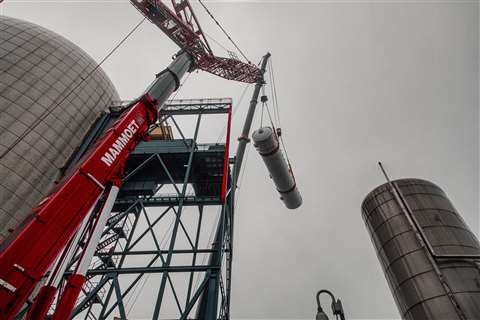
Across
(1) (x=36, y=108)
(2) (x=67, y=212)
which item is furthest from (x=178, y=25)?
(2) (x=67, y=212)

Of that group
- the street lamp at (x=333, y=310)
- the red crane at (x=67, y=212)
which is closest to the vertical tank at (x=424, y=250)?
the street lamp at (x=333, y=310)

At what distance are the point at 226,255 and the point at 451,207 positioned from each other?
13.4 m

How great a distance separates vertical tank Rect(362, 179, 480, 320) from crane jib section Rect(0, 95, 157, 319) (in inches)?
336

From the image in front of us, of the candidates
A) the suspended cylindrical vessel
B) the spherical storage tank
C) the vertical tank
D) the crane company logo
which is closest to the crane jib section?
the crane company logo

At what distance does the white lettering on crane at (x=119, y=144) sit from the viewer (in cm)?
763

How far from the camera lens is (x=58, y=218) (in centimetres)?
618

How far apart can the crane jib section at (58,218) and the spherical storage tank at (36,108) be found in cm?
901

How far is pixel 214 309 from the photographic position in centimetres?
1308

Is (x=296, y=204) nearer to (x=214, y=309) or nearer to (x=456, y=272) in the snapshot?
(x=214, y=309)

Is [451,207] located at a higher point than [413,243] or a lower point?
higher

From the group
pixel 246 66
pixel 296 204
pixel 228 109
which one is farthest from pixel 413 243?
pixel 246 66

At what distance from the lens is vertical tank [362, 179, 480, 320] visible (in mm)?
6633

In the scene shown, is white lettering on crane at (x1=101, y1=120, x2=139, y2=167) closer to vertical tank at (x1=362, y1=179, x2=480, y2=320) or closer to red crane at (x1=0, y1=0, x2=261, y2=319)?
Answer: red crane at (x1=0, y1=0, x2=261, y2=319)

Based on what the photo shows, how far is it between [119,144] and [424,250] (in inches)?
364
